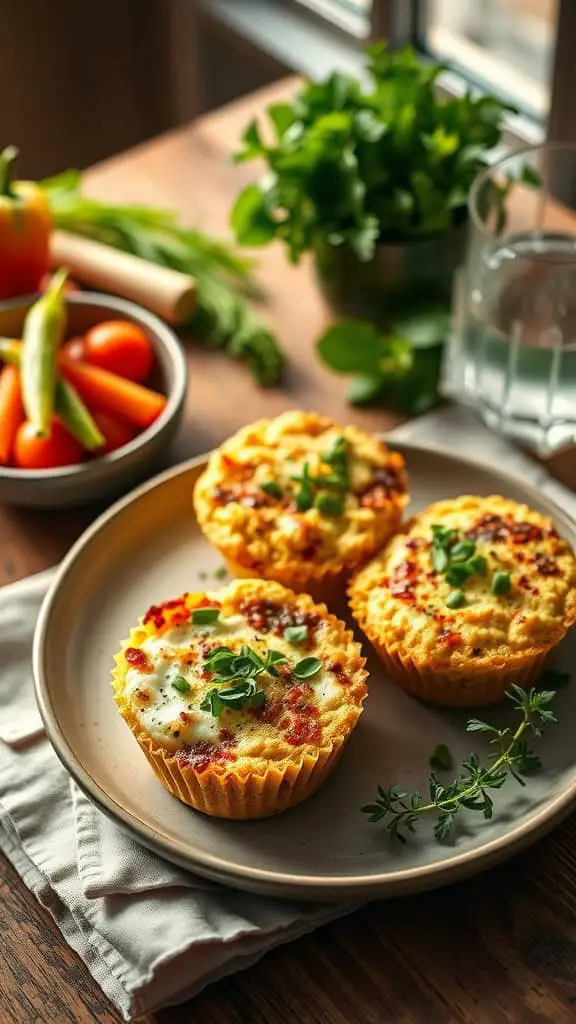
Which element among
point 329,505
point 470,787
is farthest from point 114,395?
point 470,787

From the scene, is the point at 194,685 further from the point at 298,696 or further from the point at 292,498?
the point at 292,498

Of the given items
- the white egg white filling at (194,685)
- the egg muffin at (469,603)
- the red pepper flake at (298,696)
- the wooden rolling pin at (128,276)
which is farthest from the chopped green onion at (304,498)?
the wooden rolling pin at (128,276)

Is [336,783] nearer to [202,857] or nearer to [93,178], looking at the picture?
[202,857]

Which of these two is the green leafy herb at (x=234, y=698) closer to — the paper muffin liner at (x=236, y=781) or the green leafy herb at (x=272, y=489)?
the paper muffin liner at (x=236, y=781)

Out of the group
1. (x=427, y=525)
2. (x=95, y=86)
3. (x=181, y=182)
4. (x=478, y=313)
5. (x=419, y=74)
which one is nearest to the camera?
(x=427, y=525)

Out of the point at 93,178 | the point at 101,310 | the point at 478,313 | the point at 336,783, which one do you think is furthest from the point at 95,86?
the point at 336,783

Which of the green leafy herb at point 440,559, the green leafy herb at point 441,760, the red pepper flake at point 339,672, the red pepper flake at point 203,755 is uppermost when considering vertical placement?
the green leafy herb at point 440,559
